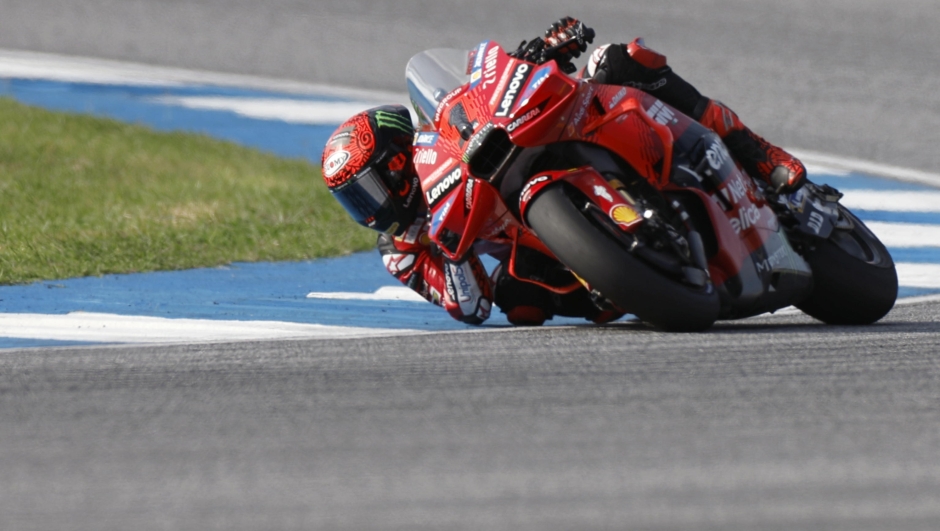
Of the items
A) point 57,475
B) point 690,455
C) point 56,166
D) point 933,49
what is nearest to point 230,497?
point 57,475

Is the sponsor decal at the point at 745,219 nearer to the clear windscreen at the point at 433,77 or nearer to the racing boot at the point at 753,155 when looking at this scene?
the racing boot at the point at 753,155

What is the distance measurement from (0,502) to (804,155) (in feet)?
22.0

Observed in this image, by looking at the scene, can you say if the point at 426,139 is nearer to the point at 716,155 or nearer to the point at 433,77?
the point at 433,77

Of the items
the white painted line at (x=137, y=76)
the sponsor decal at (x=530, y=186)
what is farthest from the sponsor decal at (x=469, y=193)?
the white painted line at (x=137, y=76)

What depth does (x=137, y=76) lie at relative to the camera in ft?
33.7

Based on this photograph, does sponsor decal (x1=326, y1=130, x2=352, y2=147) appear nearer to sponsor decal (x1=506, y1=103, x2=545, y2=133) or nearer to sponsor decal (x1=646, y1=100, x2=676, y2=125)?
sponsor decal (x1=506, y1=103, x2=545, y2=133)

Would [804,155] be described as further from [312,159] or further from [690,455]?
[690,455]

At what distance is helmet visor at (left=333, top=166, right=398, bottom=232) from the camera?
471 cm

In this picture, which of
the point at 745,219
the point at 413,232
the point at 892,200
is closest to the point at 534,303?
the point at 413,232

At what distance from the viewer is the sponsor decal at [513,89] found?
418 centimetres

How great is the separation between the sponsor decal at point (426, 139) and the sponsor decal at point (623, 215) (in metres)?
0.76

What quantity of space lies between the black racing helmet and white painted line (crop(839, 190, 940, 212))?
3536mm

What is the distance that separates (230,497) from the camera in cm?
276

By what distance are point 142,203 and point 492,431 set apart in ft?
15.5
